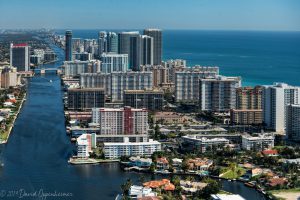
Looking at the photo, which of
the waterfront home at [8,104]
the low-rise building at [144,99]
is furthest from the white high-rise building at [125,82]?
the waterfront home at [8,104]

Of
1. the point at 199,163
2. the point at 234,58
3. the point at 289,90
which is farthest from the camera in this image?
the point at 234,58

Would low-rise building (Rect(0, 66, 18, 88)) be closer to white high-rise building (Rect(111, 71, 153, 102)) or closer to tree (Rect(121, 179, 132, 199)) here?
white high-rise building (Rect(111, 71, 153, 102))

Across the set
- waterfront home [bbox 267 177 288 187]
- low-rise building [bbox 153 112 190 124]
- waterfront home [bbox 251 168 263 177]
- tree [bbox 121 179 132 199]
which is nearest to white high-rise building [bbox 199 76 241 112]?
low-rise building [bbox 153 112 190 124]

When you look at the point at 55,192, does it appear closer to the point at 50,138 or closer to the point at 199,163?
the point at 199,163

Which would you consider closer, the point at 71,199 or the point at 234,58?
the point at 71,199

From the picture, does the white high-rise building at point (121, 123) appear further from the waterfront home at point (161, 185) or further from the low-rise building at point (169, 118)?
the waterfront home at point (161, 185)

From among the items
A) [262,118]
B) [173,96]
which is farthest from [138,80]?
[262,118]
